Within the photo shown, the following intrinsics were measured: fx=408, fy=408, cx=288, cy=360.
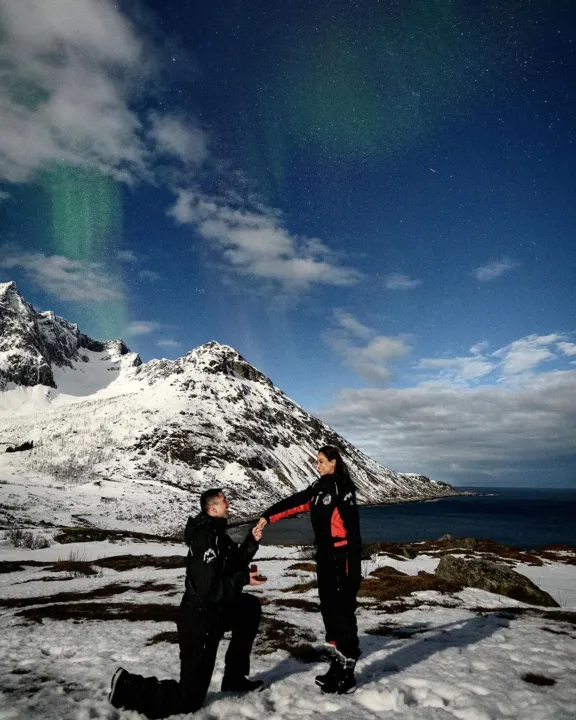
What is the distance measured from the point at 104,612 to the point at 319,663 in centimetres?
884

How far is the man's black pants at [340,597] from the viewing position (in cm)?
598

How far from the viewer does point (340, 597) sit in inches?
243

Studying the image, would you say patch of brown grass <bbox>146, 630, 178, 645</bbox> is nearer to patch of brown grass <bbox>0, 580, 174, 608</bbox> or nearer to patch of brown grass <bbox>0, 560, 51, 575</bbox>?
patch of brown grass <bbox>0, 580, 174, 608</bbox>

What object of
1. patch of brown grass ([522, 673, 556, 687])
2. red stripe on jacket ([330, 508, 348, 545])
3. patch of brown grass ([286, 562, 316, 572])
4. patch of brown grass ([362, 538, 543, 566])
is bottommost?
patch of brown grass ([362, 538, 543, 566])

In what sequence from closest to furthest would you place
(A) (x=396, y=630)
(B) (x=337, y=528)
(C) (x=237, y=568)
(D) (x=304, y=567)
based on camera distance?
(C) (x=237, y=568) < (B) (x=337, y=528) < (A) (x=396, y=630) < (D) (x=304, y=567)

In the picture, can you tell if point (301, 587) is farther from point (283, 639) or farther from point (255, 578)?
point (255, 578)

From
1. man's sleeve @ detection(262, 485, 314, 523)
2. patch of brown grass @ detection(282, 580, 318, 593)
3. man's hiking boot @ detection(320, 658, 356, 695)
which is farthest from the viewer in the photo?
patch of brown grass @ detection(282, 580, 318, 593)

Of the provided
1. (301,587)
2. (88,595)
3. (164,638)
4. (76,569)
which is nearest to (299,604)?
(301,587)

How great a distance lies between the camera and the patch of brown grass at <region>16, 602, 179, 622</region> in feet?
38.6

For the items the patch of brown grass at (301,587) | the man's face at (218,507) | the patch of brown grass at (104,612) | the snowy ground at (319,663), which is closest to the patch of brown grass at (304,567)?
the patch of brown grass at (301,587)

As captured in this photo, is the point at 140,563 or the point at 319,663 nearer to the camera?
the point at 319,663

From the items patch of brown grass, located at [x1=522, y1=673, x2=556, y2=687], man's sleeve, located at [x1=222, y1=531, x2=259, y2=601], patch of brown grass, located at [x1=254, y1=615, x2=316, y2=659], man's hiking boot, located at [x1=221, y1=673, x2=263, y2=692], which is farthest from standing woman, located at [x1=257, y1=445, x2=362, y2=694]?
patch of brown grass, located at [x1=522, y1=673, x2=556, y2=687]

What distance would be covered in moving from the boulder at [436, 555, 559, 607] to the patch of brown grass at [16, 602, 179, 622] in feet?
43.9

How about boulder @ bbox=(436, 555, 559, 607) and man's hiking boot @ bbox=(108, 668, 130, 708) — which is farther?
boulder @ bbox=(436, 555, 559, 607)
